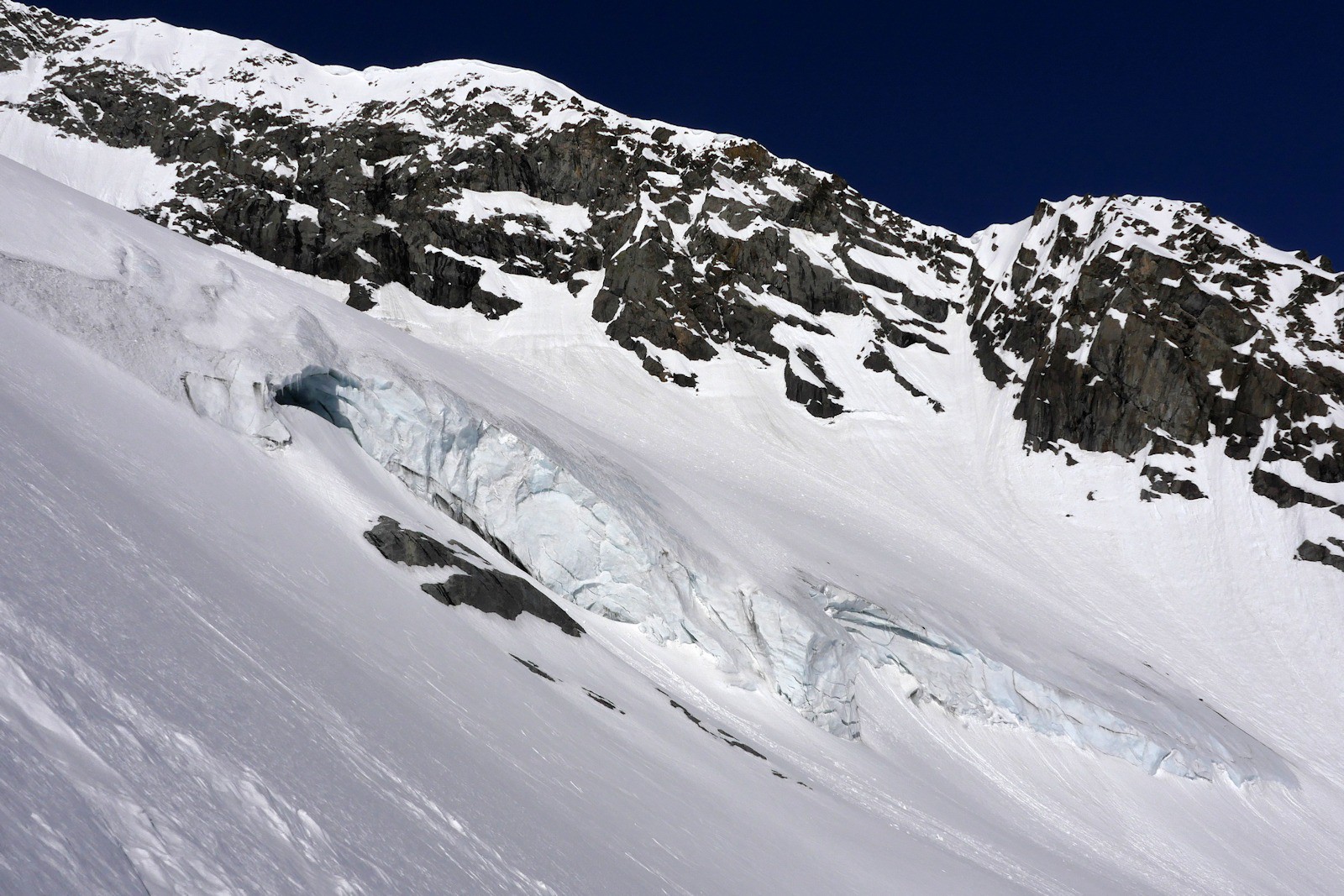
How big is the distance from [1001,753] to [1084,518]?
1317 inches

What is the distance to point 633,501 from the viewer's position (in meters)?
30.4

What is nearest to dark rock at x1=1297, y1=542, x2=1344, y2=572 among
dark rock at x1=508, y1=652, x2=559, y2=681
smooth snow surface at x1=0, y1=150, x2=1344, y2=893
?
smooth snow surface at x1=0, y1=150, x2=1344, y2=893

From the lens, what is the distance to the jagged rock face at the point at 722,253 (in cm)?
6925

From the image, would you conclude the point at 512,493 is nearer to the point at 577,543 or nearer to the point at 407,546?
the point at 577,543

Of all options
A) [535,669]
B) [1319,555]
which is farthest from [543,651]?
[1319,555]

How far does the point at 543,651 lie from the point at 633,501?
9134mm

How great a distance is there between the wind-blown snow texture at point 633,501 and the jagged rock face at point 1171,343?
0.37m

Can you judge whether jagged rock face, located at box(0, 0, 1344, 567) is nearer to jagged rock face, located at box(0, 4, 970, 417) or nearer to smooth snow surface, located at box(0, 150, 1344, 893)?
jagged rock face, located at box(0, 4, 970, 417)

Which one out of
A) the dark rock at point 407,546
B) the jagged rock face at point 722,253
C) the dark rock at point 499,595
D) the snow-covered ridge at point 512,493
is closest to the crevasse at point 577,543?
the snow-covered ridge at point 512,493

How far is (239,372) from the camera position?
956 inches

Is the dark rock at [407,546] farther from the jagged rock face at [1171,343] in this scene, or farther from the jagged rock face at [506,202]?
the jagged rock face at [1171,343]

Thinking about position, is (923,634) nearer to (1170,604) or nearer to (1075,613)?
(1075,613)

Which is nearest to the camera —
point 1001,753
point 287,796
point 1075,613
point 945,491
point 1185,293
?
point 287,796

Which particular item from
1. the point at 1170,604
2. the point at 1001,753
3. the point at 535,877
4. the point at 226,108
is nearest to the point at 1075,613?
the point at 1170,604
